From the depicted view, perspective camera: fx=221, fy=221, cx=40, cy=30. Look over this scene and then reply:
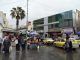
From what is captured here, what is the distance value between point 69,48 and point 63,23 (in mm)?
42933

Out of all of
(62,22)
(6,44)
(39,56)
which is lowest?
(39,56)

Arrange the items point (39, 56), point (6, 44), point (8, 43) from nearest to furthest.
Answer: point (39, 56) < point (6, 44) < point (8, 43)

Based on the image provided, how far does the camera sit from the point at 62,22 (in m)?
68.8

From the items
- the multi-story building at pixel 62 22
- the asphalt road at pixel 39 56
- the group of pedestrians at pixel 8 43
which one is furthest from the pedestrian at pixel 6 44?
the multi-story building at pixel 62 22

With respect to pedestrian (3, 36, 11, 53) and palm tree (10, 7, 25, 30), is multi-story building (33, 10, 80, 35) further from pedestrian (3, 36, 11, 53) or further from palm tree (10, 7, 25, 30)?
pedestrian (3, 36, 11, 53)

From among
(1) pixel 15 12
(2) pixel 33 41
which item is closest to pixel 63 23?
(1) pixel 15 12

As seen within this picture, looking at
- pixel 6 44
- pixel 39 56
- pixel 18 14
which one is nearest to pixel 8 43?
pixel 6 44

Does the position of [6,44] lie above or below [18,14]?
below

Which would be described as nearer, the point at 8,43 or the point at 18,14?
the point at 8,43

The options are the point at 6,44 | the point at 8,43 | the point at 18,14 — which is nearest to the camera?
the point at 6,44

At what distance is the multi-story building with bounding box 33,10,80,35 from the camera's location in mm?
65150

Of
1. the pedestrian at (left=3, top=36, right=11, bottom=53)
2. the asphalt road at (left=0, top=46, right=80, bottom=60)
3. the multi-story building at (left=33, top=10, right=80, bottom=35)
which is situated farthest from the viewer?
the multi-story building at (left=33, top=10, right=80, bottom=35)

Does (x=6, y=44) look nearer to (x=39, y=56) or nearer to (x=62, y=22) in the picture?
(x=39, y=56)

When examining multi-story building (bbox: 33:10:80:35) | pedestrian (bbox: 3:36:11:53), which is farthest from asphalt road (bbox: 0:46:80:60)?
multi-story building (bbox: 33:10:80:35)
